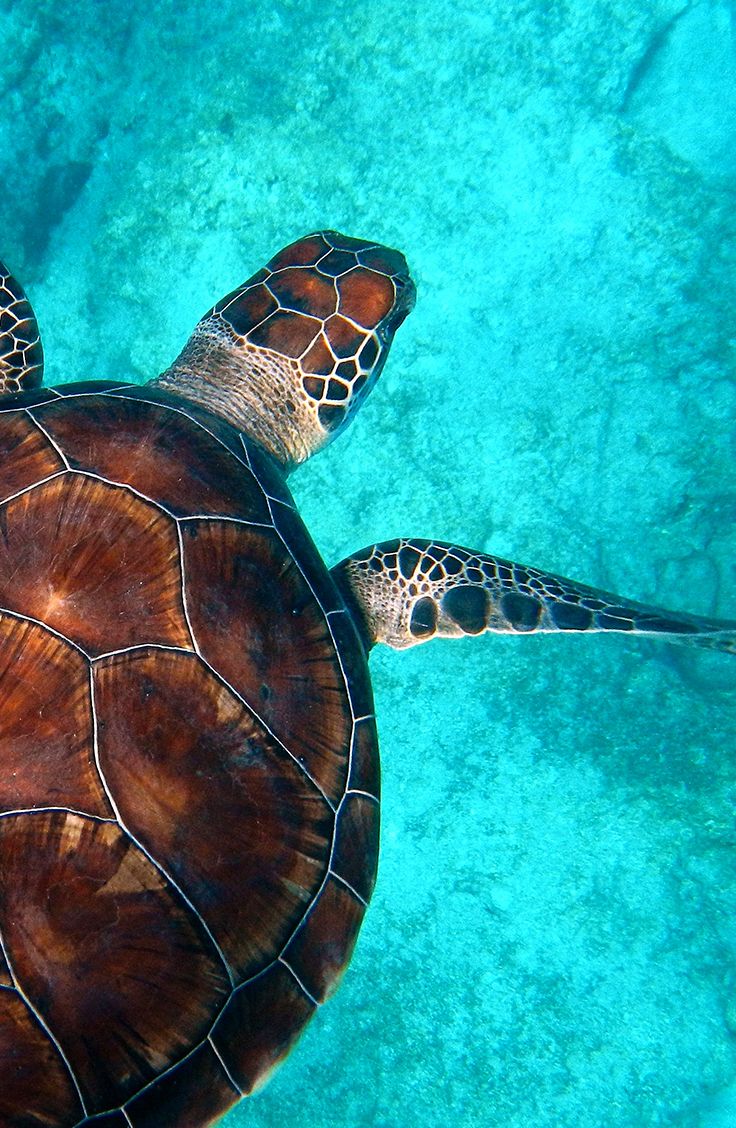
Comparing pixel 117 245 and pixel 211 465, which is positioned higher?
pixel 117 245

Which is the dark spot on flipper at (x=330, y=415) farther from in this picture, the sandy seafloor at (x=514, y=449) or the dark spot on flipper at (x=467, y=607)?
the sandy seafloor at (x=514, y=449)

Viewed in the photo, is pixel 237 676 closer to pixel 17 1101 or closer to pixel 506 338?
pixel 17 1101

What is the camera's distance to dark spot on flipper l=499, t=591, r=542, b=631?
268 cm

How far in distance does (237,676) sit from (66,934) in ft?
2.32

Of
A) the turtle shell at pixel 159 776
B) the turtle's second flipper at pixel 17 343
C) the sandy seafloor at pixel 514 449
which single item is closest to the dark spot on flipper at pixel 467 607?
the turtle shell at pixel 159 776

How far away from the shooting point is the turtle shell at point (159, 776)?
151 centimetres

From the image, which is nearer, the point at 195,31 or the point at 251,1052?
the point at 251,1052

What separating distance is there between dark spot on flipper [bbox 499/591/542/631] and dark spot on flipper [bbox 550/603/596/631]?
0.07 metres

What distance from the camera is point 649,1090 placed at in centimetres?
479

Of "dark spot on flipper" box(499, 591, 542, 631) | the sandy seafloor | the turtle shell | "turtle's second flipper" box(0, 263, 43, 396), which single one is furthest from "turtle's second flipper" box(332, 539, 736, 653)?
the sandy seafloor

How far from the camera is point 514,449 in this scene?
4930 mm

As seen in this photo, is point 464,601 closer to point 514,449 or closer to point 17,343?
point 17,343

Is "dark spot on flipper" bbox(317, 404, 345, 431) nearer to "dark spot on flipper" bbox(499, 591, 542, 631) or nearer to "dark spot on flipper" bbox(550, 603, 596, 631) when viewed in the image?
"dark spot on flipper" bbox(499, 591, 542, 631)

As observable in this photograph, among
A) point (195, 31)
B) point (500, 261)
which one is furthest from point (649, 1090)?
point (195, 31)
